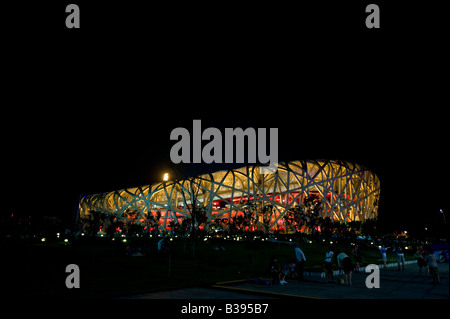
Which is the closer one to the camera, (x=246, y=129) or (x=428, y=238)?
(x=246, y=129)

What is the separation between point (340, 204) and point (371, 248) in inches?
1038

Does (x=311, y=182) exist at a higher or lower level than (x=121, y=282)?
higher

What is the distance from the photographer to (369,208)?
6731 cm

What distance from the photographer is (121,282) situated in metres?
9.72

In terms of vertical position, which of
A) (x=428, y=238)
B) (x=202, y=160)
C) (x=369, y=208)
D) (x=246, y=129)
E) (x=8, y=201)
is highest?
(x=246, y=129)

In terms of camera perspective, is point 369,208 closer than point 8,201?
No

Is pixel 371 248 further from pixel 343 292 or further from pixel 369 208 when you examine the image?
pixel 369 208

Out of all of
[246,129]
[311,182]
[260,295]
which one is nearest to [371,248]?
[311,182]

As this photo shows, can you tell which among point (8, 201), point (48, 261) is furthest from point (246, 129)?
point (48, 261)
